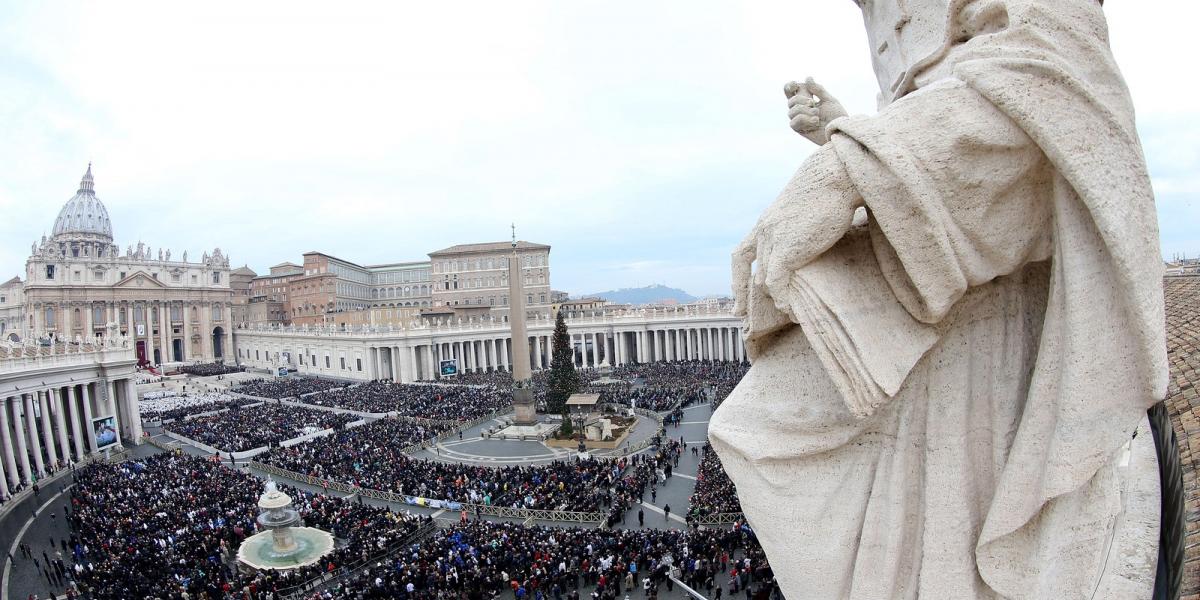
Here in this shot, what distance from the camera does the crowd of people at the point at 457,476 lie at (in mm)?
22581

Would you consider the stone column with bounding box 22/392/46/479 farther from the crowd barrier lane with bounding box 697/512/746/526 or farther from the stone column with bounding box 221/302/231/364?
the stone column with bounding box 221/302/231/364

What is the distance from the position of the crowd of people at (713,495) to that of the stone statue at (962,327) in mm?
15327

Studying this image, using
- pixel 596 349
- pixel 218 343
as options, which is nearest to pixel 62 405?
pixel 596 349

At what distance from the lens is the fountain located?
1869cm

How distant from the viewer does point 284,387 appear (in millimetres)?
57438

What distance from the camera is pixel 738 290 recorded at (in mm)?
3656

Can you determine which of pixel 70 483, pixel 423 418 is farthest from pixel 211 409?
pixel 423 418

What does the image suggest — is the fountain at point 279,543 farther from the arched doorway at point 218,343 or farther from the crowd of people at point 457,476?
the arched doorway at point 218,343

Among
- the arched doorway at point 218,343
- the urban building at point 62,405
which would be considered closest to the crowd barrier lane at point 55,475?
the urban building at point 62,405

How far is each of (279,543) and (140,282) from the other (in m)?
80.0

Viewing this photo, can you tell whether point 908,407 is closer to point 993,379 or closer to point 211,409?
point 993,379

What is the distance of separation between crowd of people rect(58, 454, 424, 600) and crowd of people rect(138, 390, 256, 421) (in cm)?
1770

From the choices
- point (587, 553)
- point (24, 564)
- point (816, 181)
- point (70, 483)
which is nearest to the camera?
point (816, 181)

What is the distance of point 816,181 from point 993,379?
1.39 metres
